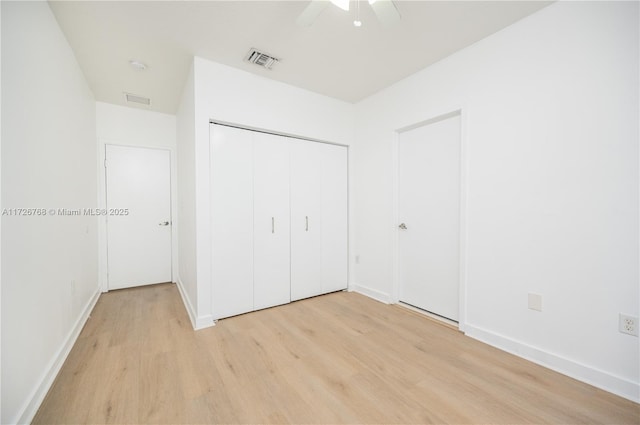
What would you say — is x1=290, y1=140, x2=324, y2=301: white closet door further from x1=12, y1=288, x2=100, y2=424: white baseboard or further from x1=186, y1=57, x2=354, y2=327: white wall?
x1=12, y1=288, x2=100, y2=424: white baseboard

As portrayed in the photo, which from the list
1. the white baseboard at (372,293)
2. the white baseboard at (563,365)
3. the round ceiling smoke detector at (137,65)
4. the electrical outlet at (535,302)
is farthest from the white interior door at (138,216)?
the electrical outlet at (535,302)

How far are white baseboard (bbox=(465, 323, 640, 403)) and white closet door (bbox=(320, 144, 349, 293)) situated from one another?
166 cm

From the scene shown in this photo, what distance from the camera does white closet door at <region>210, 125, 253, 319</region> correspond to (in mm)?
2627

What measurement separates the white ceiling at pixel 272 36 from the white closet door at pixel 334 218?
3.21ft

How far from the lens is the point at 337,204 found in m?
3.53

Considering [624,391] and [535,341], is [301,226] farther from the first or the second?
[624,391]

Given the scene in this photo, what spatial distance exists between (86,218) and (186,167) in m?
1.21

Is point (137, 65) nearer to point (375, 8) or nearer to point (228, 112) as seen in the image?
point (228, 112)

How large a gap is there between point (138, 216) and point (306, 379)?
3.42 meters

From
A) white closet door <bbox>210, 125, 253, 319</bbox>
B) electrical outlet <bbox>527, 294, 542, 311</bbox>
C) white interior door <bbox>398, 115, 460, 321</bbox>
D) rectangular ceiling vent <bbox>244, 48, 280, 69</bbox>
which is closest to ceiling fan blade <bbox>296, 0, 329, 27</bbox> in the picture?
rectangular ceiling vent <bbox>244, 48, 280, 69</bbox>

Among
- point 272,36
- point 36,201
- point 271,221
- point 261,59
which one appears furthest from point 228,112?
point 36,201

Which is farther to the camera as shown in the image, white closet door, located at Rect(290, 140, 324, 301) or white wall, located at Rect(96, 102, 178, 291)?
white wall, located at Rect(96, 102, 178, 291)

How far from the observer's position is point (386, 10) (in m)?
1.61

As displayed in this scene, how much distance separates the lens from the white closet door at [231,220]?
263 centimetres
